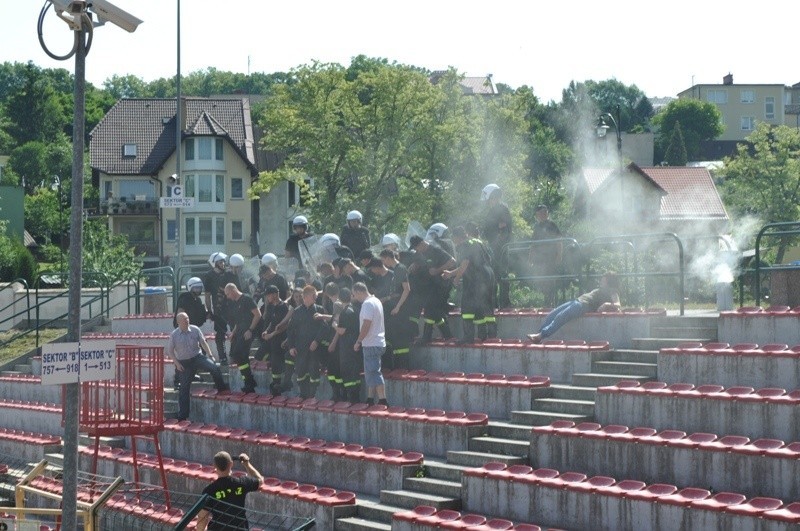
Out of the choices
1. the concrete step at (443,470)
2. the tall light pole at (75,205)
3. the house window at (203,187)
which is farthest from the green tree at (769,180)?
the tall light pole at (75,205)

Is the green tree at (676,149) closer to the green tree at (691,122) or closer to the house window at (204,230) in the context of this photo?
the green tree at (691,122)

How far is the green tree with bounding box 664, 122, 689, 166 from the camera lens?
120m

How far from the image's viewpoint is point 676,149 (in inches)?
4786

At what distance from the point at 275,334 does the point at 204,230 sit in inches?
2425

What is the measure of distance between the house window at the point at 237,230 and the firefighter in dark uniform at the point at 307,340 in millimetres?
63008

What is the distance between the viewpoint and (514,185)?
62.9m

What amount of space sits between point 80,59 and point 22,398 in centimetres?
1377

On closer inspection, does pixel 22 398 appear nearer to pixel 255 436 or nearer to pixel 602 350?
pixel 255 436

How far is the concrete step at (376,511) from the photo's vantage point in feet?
41.4

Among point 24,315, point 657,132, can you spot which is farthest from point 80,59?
point 657,132

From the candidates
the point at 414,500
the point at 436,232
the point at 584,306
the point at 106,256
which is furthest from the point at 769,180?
the point at 414,500

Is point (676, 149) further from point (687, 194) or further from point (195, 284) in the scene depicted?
point (195, 284)

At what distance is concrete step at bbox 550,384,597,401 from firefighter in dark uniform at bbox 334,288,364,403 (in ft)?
8.78

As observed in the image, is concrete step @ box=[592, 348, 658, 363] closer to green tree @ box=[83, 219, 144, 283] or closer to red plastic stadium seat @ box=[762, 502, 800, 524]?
red plastic stadium seat @ box=[762, 502, 800, 524]
